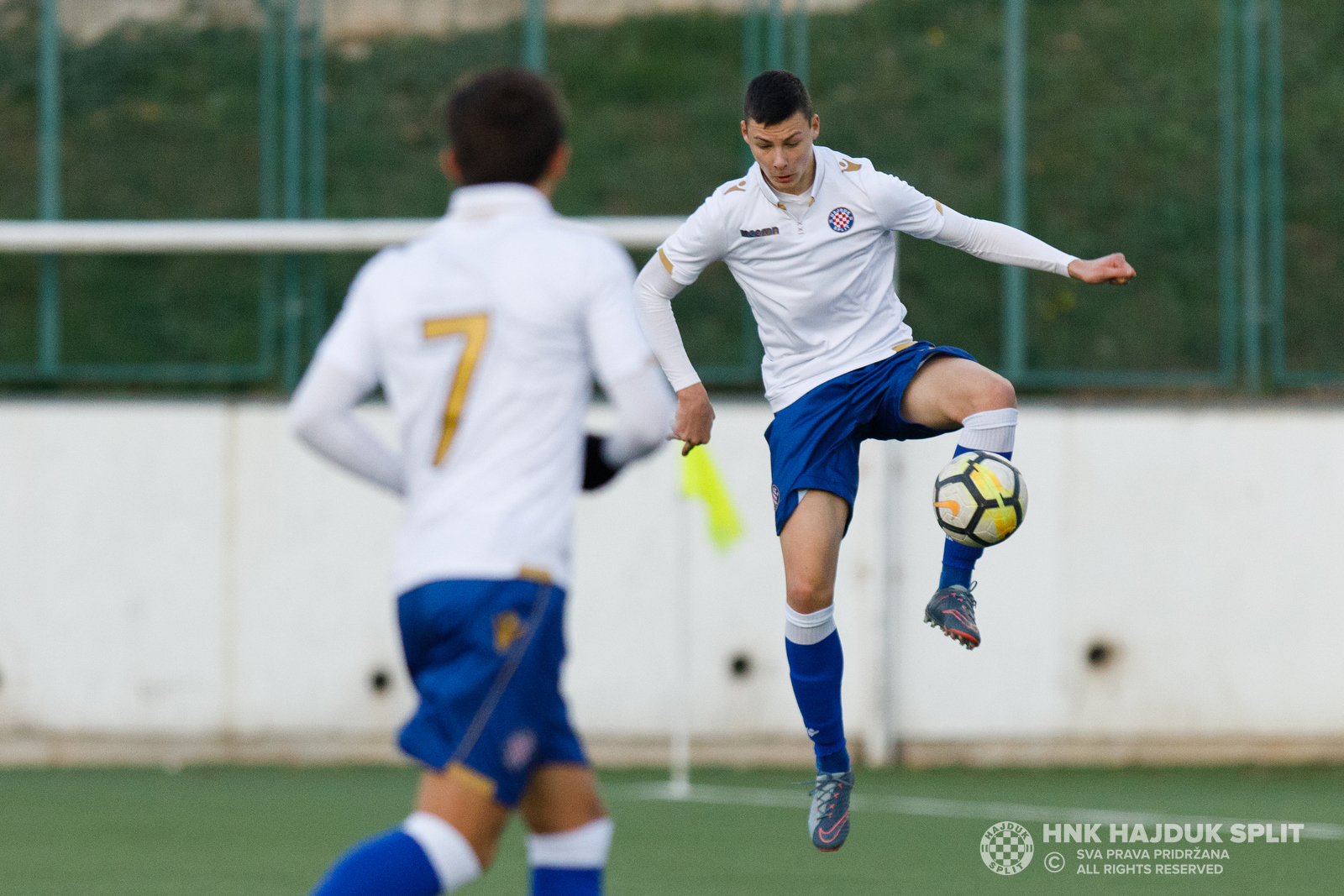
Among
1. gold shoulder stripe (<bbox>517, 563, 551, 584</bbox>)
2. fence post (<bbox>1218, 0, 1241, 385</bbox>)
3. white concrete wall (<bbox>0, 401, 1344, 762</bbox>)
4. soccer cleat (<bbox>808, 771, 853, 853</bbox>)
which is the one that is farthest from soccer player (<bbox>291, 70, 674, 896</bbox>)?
fence post (<bbox>1218, 0, 1241, 385</bbox>)

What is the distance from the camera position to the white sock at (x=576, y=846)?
3.69 metres

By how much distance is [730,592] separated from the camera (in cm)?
1094

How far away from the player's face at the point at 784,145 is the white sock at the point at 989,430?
96cm

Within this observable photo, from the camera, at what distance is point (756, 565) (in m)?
11.0

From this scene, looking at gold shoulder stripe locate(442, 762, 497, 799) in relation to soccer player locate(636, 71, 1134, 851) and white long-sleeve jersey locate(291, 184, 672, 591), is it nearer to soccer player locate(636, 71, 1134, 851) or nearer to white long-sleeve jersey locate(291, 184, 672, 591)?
white long-sleeve jersey locate(291, 184, 672, 591)

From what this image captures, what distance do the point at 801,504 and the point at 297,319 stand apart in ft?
21.6

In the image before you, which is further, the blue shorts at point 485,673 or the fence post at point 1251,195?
the fence post at point 1251,195

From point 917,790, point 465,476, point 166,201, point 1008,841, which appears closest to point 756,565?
point 917,790

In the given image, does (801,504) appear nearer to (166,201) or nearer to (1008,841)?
(1008,841)

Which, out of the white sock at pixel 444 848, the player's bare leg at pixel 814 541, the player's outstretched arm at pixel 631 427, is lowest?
the white sock at pixel 444 848

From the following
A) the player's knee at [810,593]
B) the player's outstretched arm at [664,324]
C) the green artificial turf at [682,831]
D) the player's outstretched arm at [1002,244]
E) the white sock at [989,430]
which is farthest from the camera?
the green artificial turf at [682,831]

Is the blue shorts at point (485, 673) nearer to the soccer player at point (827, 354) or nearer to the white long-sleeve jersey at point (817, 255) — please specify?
the soccer player at point (827, 354)

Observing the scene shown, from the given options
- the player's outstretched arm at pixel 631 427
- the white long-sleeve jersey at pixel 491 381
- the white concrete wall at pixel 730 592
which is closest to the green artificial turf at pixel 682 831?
the white concrete wall at pixel 730 592

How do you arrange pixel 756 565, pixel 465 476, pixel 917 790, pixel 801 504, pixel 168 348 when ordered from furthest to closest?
pixel 168 348
pixel 756 565
pixel 917 790
pixel 801 504
pixel 465 476
